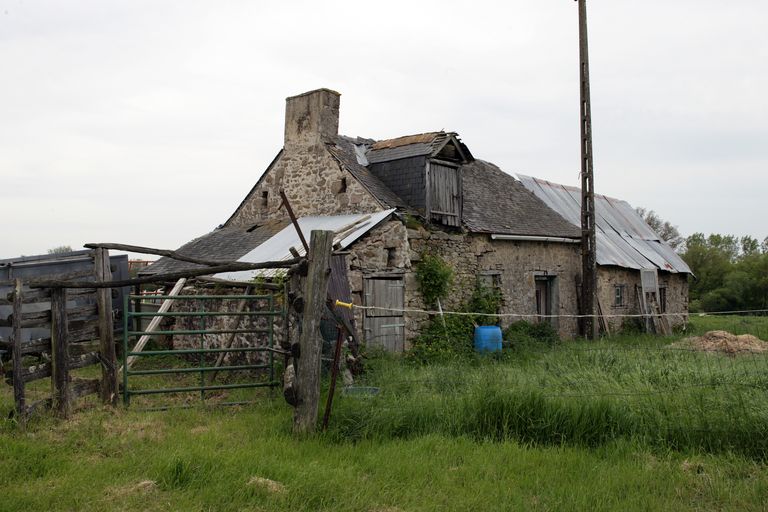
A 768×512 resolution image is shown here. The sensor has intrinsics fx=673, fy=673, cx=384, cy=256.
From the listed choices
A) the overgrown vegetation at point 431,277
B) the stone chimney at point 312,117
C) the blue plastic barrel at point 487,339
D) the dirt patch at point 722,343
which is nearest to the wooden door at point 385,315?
the overgrown vegetation at point 431,277

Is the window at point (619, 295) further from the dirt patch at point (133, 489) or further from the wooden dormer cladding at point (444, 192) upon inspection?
the dirt patch at point (133, 489)

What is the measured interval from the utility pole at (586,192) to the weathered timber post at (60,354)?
12.3m

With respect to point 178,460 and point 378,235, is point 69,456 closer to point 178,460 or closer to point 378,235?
point 178,460

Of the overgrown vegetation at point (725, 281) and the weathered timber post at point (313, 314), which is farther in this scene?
the overgrown vegetation at point (725, 281)

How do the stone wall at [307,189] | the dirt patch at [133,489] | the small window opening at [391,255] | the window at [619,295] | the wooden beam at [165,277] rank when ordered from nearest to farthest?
the dirt patch at [133,489], the wooden beam at [165,277], the small window opening at [391,255], the stone wall at [307,189], the window at [619,295]

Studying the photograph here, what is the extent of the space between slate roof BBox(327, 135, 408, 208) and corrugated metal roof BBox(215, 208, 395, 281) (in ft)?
2.02

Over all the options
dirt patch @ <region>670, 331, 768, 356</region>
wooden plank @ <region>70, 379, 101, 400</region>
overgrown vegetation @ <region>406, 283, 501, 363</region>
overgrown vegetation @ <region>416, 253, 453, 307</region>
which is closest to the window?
dirt patch @ <region>670, 331, 768, 356</region>

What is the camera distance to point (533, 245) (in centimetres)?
1711

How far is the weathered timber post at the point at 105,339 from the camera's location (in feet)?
28.2

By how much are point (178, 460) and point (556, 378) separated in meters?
5.27

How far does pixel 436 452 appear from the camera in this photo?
21.7 ft

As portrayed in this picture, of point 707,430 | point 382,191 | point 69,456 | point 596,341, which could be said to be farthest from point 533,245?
point 69,456

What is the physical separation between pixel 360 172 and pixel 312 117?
197cm

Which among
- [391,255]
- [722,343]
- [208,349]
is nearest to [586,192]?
[722,343]
